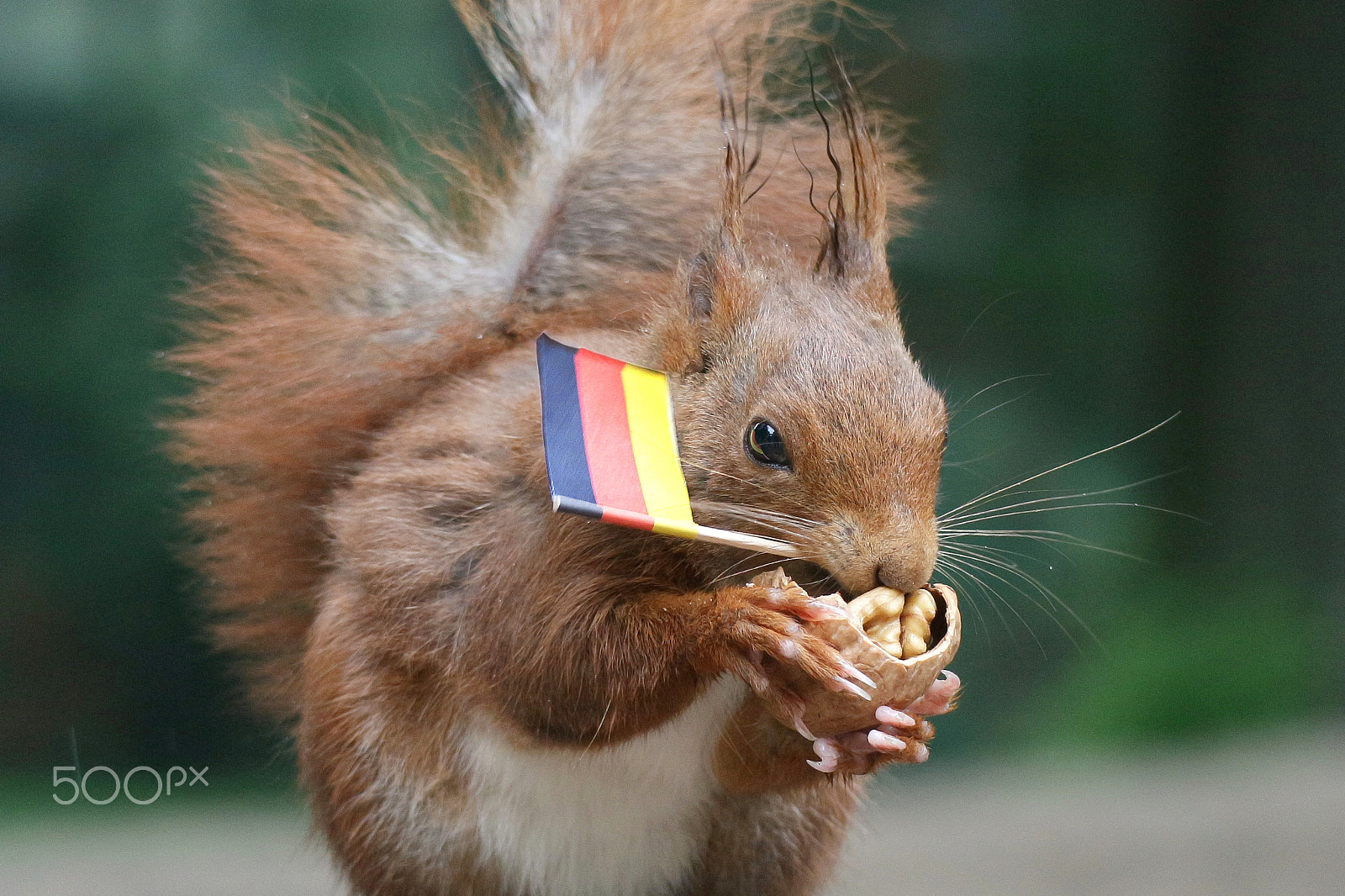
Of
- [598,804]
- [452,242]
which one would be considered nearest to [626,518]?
[598,804]

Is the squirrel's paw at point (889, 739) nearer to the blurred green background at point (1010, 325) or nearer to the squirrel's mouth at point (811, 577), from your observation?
the squirrel's mouth at point (811, 577)

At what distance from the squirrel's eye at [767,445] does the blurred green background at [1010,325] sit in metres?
0.40

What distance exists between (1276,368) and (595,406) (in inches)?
90.1

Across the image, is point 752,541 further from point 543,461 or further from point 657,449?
point 543,461

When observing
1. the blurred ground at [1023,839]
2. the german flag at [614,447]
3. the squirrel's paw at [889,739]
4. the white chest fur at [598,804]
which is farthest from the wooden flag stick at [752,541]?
the blurred ground at [1023,839]

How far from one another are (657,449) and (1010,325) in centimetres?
150

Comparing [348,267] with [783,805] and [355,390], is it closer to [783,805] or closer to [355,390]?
[355,390]

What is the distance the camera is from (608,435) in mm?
759

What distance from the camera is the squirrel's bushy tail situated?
112 centimetres

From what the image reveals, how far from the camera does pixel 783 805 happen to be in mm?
1124

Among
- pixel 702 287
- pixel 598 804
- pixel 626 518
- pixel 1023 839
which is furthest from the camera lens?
pixel 1023 839

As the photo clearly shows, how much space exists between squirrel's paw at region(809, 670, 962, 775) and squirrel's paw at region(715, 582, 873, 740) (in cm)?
A: 3

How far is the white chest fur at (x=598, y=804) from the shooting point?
996 millimetres

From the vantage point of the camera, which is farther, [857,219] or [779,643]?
[857,219]
